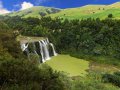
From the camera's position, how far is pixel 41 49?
6906cm

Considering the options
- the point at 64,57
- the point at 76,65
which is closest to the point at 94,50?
the point at 64,57

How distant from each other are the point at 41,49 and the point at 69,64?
814cm

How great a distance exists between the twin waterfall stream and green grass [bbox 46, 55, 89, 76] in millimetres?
1673

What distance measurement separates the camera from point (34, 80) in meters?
26.8

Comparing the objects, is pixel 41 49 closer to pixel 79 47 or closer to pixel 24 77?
pixel 79 47

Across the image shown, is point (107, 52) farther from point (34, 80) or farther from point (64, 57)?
point (34, 80)

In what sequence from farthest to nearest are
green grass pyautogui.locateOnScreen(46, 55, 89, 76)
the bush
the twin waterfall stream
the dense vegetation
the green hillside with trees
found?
the twin waterfall stream < green grass pyautogui.locateOnScreen(46, 55, 89, 76) < the dense vegetation < the green hillside with trees < the bush

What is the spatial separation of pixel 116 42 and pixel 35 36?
60.4 feet

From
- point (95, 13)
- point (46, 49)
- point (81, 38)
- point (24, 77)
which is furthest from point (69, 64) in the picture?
point (95, 13)

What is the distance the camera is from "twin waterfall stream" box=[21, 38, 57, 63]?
64.4 m

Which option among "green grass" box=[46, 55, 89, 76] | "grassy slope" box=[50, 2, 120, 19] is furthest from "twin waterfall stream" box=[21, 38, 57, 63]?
"grassy slope" box=[50, 2, 120, 19]

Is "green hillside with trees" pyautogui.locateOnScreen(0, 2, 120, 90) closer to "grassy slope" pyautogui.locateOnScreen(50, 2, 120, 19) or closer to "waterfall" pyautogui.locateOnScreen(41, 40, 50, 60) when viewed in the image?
"waterfall" pyautogui.locateOnScreen(41, 40, 50, 60)

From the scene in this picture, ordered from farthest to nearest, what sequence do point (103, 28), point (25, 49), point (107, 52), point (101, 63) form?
1. point (103, 28)
2. point (107, 52)
3. point (101, 63)
4. point (25, 49)

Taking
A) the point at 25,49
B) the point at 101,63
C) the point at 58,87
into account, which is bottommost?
the point at 101,63
